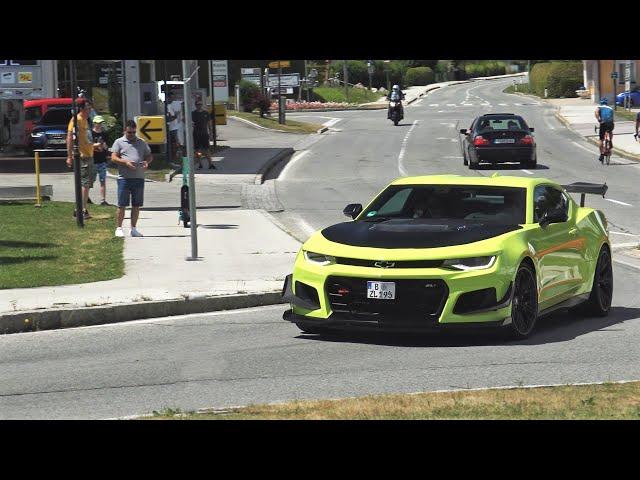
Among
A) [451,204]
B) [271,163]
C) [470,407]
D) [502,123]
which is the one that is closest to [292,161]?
[271,163]

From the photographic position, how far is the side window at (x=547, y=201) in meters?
13.2

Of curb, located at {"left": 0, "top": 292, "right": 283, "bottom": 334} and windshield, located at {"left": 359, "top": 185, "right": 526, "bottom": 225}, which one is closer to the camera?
windshield, located at {"left": 359, "top": 185, "right": 526, "bottom": 225}

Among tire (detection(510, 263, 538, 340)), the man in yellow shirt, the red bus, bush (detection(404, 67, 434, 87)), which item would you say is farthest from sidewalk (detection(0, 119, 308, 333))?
bush (detection(404, 67, 434, 87))

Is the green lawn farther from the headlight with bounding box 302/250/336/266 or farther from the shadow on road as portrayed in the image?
the headlight with bounding box 302/250/336/266

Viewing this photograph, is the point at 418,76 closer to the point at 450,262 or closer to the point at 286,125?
the point at 286,125

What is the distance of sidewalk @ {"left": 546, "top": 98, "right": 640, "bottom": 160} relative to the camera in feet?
149

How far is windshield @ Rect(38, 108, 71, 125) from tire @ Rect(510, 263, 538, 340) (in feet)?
96.6

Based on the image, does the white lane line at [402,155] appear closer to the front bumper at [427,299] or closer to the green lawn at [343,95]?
the front bumper at [427,299]

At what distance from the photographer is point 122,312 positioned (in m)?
14.1

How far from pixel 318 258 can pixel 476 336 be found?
1723 mm

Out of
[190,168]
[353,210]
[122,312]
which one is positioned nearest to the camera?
[353,210]

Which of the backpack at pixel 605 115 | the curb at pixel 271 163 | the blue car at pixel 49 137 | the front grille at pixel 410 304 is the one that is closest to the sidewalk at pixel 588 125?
the backpack at pixel 605 115

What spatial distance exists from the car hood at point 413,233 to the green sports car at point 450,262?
12 mm
